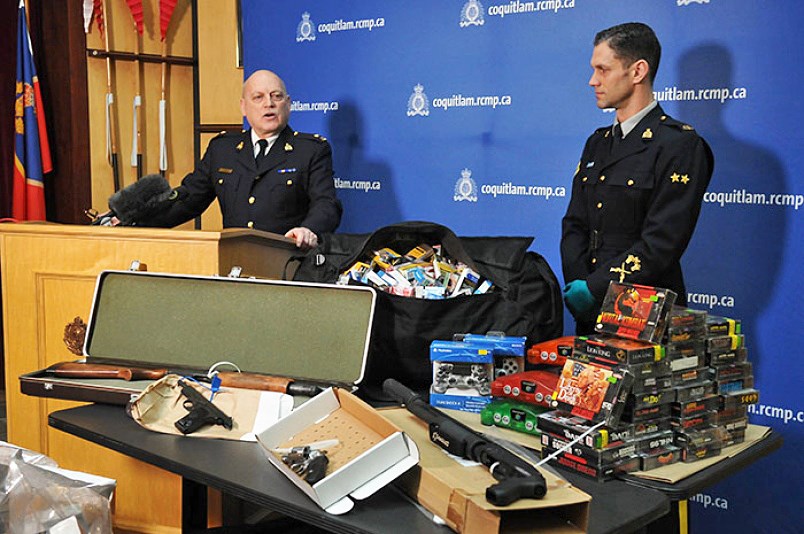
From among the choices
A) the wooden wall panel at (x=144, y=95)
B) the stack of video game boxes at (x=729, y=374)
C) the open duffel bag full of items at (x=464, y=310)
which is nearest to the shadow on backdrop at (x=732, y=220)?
the open duffel bag full of items at (x=464, y=310)

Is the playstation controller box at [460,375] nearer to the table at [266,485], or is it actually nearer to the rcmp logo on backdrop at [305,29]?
the table at [266,485]

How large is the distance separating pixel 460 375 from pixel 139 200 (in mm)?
1224

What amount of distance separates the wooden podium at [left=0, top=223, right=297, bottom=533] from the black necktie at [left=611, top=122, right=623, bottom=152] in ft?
3.52

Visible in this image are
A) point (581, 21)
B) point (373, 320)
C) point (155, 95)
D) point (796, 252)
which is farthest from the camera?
point (155, 95)

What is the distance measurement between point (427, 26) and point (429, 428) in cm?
285

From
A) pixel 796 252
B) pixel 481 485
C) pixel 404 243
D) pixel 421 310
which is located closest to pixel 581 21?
pixel 796 252

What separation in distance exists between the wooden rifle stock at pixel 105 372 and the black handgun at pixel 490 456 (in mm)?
670

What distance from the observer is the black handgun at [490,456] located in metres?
1.24

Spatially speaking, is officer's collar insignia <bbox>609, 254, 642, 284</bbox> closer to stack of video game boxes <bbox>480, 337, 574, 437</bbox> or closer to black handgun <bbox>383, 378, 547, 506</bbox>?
stack of video game boxes <bbox>480, 337, 574, 437</bbox>

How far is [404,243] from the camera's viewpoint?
2.23 metres

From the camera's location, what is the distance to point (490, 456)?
1.36 m

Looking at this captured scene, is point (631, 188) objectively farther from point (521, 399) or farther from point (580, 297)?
point (521, 399)

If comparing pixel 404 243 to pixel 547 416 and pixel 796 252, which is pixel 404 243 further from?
pixel 796 252

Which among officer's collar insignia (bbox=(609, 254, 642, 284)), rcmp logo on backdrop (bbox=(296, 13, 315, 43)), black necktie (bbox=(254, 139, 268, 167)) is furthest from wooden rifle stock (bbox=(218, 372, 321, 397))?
rcmp logo on backdrop (bbox=(296, 13, 315, 43))
